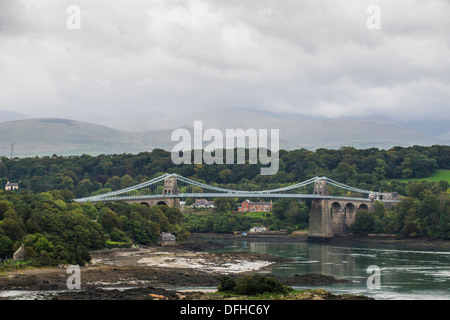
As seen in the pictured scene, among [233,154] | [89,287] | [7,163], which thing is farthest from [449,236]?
[7,163]

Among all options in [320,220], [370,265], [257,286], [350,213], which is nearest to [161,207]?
[320,220]

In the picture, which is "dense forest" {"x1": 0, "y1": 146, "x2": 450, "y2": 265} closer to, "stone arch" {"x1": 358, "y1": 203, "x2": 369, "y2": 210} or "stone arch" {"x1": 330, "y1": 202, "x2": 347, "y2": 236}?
"stone arch" {"x1": 330, "y1": 202, "x2": 347, "y2": 236}

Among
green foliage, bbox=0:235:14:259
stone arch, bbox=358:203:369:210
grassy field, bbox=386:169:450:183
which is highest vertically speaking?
grassy field, bbox=386:169:450:183

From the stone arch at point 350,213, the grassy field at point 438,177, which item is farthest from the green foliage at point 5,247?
the grassy field at point 438,177

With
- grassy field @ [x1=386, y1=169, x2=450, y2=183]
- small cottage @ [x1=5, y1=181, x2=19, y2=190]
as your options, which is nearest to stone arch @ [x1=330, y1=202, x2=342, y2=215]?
grassy field @ [x1=386, y1=169, x2=450, y2=183]

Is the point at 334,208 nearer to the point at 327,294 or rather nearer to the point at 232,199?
the point at 232,199

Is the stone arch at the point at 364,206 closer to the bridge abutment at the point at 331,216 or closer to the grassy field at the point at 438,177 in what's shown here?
the bridge abutment at the point at 331,216
